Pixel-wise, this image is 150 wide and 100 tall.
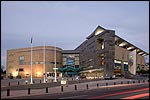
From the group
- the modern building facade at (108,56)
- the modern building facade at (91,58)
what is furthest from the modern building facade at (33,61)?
the modern building facade at (108,56)

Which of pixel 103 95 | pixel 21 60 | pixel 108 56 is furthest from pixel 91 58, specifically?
pixel 103 95

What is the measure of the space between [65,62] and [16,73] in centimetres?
3185

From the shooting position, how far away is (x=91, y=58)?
487ft

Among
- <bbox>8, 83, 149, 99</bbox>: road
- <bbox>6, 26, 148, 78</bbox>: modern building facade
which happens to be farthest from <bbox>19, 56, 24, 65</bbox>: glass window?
<bbox>8, 83, 149, 99</bbox>: road

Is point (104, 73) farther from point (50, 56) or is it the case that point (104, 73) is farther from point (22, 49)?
point (22, 49)

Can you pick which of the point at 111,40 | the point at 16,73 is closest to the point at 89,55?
the point at 111,40

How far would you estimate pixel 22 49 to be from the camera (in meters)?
160

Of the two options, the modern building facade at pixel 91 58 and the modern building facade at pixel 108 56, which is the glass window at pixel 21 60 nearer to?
the modern building facade at pixel 91 58

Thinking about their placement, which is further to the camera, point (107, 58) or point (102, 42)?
point (102, 42)

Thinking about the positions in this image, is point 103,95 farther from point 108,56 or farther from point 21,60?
point 21,60

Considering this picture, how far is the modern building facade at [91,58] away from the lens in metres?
122

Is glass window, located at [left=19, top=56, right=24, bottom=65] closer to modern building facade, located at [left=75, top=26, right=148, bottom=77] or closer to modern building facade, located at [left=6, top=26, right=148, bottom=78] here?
modern building facade, located at [left=6, top=26, right=148, bottom=78]

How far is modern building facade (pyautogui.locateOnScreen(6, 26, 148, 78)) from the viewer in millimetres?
122312

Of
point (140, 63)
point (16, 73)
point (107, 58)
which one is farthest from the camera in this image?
point (140, 63)
